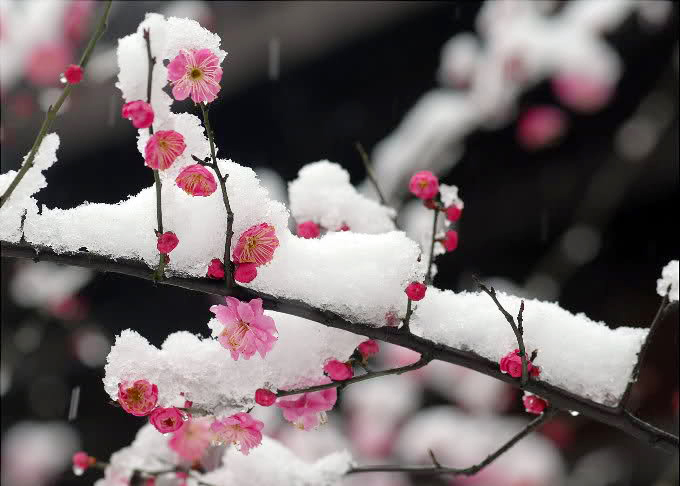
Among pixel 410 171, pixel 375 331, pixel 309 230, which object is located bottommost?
pixel 375 331

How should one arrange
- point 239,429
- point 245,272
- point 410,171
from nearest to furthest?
1. point 245,272
2. point 239,429
3. point 410,171

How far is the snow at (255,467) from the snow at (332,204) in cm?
39

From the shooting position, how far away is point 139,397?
0.79m

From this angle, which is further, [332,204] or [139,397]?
[332,204]

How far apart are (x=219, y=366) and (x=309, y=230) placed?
322 millimetres

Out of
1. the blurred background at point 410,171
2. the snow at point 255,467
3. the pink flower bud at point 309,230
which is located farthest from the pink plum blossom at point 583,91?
the snow at point 255,467

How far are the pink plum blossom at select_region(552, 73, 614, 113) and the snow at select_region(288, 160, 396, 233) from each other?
2.82 metres

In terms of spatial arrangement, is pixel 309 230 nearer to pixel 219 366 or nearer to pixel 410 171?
pixel 219 366

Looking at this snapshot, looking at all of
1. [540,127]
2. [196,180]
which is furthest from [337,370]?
[540,127]

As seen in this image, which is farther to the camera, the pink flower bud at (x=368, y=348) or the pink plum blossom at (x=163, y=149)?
the pink flower bud at (x=368, y=348)

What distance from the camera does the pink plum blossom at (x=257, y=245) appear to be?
2.51 ft

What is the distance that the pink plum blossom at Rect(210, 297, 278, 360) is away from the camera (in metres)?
0.76

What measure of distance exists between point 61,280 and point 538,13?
2.90 metres

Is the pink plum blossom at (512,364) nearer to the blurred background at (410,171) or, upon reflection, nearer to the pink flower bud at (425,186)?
the pink flower bud at (425,186)
